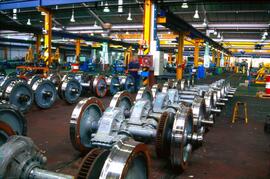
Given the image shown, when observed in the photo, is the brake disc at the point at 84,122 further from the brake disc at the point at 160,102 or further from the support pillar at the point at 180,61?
the support pillar at the point at 180,61

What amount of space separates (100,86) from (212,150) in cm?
520

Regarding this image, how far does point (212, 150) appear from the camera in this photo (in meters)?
3.87

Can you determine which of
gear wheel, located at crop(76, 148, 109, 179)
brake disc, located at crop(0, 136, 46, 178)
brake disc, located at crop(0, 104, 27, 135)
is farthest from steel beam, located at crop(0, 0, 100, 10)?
gear wheel, located at crop(76, 148, 109, 179)

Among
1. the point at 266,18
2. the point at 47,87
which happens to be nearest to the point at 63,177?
the point at 47,87

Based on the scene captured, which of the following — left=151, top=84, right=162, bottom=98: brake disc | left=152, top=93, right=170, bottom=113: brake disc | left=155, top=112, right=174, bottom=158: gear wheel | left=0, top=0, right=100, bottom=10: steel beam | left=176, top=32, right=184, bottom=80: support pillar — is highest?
left=0, top=0, right=100, bottom=10: steel beam

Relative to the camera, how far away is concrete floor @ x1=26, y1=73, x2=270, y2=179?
309 centimetres

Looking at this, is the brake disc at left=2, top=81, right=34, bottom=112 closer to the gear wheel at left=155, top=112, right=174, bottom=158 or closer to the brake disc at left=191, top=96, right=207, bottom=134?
the gear wheel at left=155, top=112, right=174, bottom=158

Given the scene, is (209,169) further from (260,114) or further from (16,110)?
(260,114)

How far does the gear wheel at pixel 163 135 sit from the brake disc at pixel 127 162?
3.28 ft

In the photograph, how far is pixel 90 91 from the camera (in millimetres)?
8570

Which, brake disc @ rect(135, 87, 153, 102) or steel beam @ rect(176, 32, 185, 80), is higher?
steel beam @ rect(176, 32, 185, 80)

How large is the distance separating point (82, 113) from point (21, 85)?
9.37ft

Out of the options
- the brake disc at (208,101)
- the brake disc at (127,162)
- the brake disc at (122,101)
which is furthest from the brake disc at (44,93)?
the brake disc at (127,162)

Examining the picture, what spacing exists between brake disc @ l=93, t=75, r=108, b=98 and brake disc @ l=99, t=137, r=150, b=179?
6.40m
